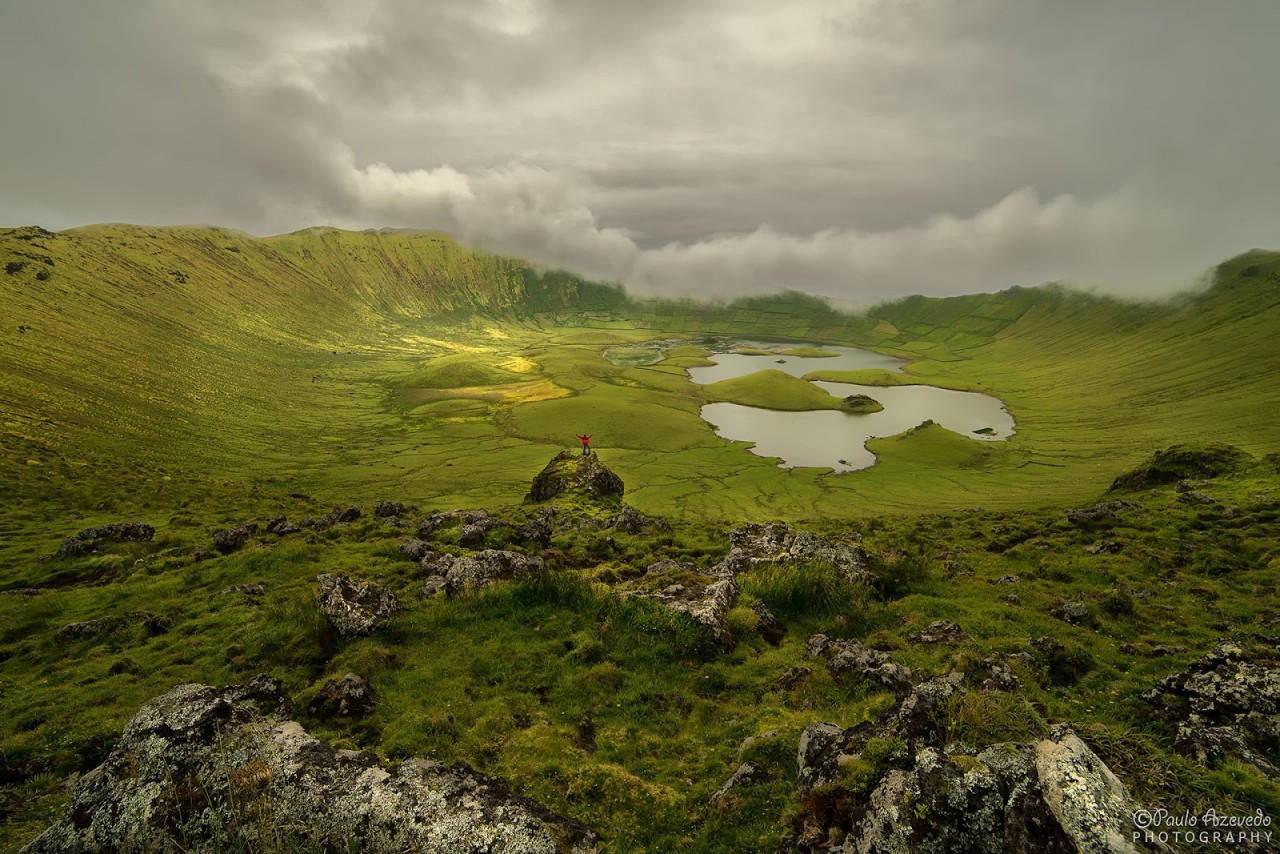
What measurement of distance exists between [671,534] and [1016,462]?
11936 centimetres

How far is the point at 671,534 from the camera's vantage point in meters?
39.1

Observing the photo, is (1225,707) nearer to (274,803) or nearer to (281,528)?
(274,803)

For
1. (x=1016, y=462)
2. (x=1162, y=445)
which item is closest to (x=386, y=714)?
(x=1016, y=462)

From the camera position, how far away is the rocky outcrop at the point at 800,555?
23.9 m

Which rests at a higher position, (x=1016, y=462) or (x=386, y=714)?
(x=386, y=714)

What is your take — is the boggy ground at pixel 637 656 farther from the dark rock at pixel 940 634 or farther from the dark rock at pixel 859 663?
the dark rock at pixel 859 663

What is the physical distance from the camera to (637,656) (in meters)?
18.1

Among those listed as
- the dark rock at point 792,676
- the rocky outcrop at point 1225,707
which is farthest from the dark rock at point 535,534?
the rocky outcrop at point 1225,707

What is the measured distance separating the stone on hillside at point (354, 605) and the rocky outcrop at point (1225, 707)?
22729mm

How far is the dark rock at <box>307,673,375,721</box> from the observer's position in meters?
14.5

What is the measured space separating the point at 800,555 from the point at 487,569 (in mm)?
15342

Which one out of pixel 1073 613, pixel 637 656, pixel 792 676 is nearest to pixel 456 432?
pixel 637 656

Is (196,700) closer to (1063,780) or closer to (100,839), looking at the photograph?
(100,839)

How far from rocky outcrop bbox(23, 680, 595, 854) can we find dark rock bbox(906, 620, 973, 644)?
14295 millimetres
